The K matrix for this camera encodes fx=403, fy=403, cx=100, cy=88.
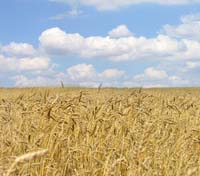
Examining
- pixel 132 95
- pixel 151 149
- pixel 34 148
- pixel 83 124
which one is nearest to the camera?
pixel 34 148

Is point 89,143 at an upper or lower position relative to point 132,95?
lower

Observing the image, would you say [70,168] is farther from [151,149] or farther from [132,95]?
[132,95]

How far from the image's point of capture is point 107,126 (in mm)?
4340

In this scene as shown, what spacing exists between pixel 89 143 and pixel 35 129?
57cm

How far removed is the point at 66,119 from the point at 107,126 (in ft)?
1.72

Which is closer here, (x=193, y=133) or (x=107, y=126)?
(x=107, y=126)

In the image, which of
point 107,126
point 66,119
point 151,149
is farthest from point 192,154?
point 66,119

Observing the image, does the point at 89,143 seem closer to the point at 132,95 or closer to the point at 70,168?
the point at 70,168

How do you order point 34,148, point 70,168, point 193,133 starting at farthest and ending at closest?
point 193,133 → point 70,168 → point 34,148

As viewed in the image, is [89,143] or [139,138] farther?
[139,138]

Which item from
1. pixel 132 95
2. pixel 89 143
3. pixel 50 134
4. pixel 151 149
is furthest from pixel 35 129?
pixel 132 95

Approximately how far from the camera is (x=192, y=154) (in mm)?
4160

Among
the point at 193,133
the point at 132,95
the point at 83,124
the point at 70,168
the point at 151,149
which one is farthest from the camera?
the point at 132,95

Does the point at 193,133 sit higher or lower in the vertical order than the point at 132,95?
lower
